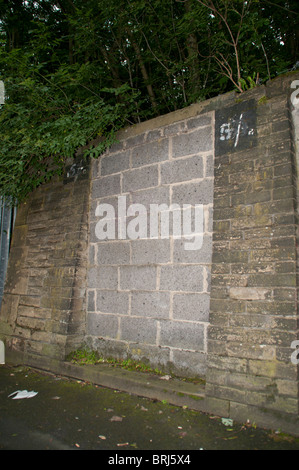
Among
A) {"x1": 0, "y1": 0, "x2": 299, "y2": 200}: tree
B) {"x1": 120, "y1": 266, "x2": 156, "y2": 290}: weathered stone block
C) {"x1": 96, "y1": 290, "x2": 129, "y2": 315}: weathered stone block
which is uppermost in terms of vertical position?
{"x1": 0, "y1": 0, "x2": 299, "y2": 200}: tree

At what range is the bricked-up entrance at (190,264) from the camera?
111 inches

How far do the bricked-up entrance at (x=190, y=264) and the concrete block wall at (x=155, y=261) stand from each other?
1cm

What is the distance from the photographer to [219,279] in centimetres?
314

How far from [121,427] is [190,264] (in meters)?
1.70

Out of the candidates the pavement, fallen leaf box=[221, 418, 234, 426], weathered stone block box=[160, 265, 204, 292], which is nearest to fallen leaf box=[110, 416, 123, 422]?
the pavement

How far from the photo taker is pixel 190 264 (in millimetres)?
3557

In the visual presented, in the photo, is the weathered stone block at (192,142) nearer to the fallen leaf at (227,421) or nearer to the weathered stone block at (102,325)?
the weathered stone block at (102,325)

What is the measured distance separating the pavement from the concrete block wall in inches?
19.0

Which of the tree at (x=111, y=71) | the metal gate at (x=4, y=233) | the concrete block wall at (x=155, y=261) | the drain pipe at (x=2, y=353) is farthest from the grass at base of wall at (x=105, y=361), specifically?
the metal gate at (x=4, y=233)

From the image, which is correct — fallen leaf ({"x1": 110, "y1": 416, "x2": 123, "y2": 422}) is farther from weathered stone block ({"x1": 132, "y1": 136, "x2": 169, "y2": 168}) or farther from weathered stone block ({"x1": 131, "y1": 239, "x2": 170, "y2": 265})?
weathered stone block ({"x1": 132, "y1": 136, "x2": 169, "y2": 168})

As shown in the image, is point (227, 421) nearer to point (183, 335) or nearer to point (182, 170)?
point (183, 335)

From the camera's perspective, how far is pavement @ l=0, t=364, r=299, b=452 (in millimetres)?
2420

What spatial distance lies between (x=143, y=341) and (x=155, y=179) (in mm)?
1976
